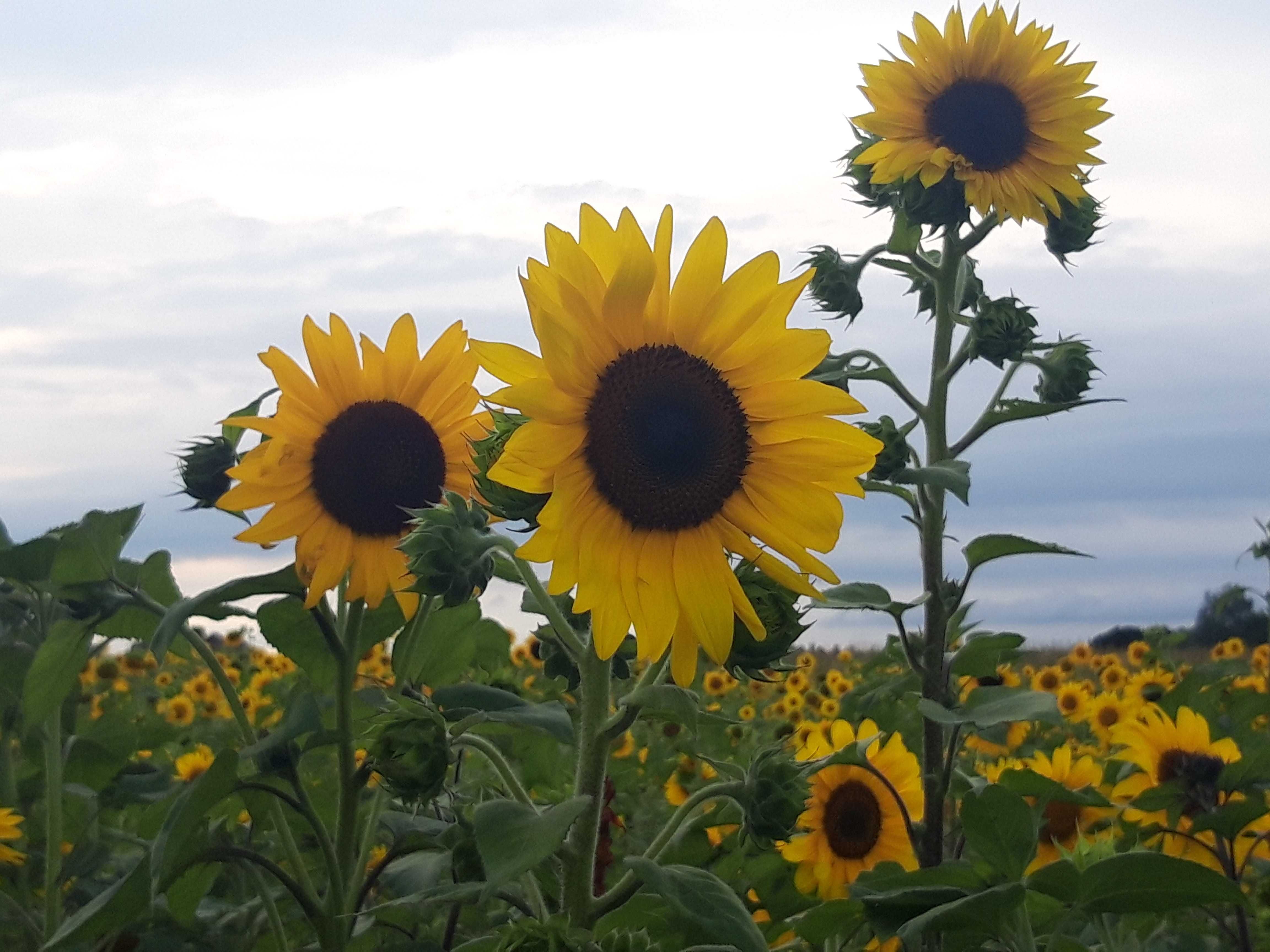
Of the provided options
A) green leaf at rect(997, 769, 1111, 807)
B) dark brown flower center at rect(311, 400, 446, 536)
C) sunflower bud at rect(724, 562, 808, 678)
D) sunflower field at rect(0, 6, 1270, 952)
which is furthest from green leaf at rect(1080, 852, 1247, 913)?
dark brown flower center at rect(311, 400, 446, 536)

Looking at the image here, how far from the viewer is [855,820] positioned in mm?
2922

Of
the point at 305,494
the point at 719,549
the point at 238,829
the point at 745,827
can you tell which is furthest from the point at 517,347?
the point at 238,829

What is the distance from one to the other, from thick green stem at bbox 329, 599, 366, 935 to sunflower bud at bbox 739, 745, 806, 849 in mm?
657

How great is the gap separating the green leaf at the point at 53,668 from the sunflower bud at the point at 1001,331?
1947 millimetres

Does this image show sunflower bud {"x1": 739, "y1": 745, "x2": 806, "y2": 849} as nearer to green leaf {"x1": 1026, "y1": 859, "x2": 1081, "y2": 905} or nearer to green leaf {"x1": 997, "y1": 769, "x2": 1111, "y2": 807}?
green leaf {"x1": 1026, "y1": 859, "x2": 1081, "y2": 905}

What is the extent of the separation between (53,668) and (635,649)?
97 cm

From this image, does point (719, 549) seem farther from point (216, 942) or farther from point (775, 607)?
point (216, 942)

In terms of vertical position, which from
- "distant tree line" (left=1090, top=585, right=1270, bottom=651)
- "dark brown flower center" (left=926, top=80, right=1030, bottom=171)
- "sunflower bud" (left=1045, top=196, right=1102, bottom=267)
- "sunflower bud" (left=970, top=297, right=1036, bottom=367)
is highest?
"dark brown flower center" (left=926, top=80, right=1030, bottom=171)

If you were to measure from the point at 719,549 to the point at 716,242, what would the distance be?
385 mm

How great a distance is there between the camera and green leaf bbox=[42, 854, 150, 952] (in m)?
1.77

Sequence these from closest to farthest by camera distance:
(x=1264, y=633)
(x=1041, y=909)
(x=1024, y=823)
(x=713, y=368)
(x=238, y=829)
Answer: (x=713, y=368), (x=1024, y=823), (x=1041, y=909), (x=238, y=829), (x=1264, y=633)

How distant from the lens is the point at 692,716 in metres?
1.37

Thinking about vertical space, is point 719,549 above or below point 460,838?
above

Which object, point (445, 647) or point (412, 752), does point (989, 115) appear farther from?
point (412, 752)
